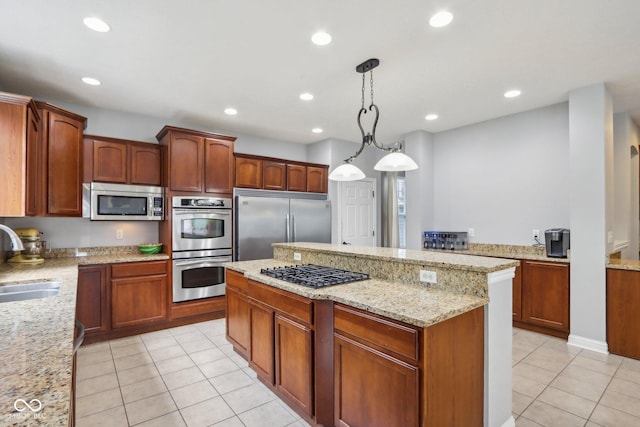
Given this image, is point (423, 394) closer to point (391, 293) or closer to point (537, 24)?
point (391, 293)

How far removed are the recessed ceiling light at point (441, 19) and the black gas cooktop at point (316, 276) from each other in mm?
1834

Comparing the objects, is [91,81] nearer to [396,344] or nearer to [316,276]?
[316,276]

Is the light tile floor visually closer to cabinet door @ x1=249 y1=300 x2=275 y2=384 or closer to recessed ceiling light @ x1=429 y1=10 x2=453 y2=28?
cabinet door @ x1=249 y1=300 x2=275 y2=384

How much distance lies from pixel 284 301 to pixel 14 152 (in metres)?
2.43

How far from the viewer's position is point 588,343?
3.24 meters

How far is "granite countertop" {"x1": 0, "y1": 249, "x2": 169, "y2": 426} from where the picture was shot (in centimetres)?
76

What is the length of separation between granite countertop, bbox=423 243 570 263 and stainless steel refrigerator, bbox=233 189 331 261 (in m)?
2.19

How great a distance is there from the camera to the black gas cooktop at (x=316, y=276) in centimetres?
212

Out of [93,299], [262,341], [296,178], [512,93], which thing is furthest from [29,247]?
[512,93]

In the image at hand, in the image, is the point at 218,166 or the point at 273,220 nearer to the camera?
the point at 218,166

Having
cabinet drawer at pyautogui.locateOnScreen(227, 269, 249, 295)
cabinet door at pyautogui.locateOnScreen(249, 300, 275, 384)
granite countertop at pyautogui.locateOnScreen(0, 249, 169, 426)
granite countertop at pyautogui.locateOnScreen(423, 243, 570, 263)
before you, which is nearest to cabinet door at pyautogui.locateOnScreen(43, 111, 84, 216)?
granite countertop at pyautogui.locateOnScreen(0, 249, 169, 426)

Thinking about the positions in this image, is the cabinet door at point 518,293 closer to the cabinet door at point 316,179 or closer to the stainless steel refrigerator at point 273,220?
the stainless steel refrigerator at point 273,220

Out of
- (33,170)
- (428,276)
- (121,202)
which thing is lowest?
(428,276)

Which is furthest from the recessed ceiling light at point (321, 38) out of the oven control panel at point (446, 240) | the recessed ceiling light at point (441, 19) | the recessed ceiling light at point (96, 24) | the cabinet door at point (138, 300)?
the oven control panel at point (446, 240)
